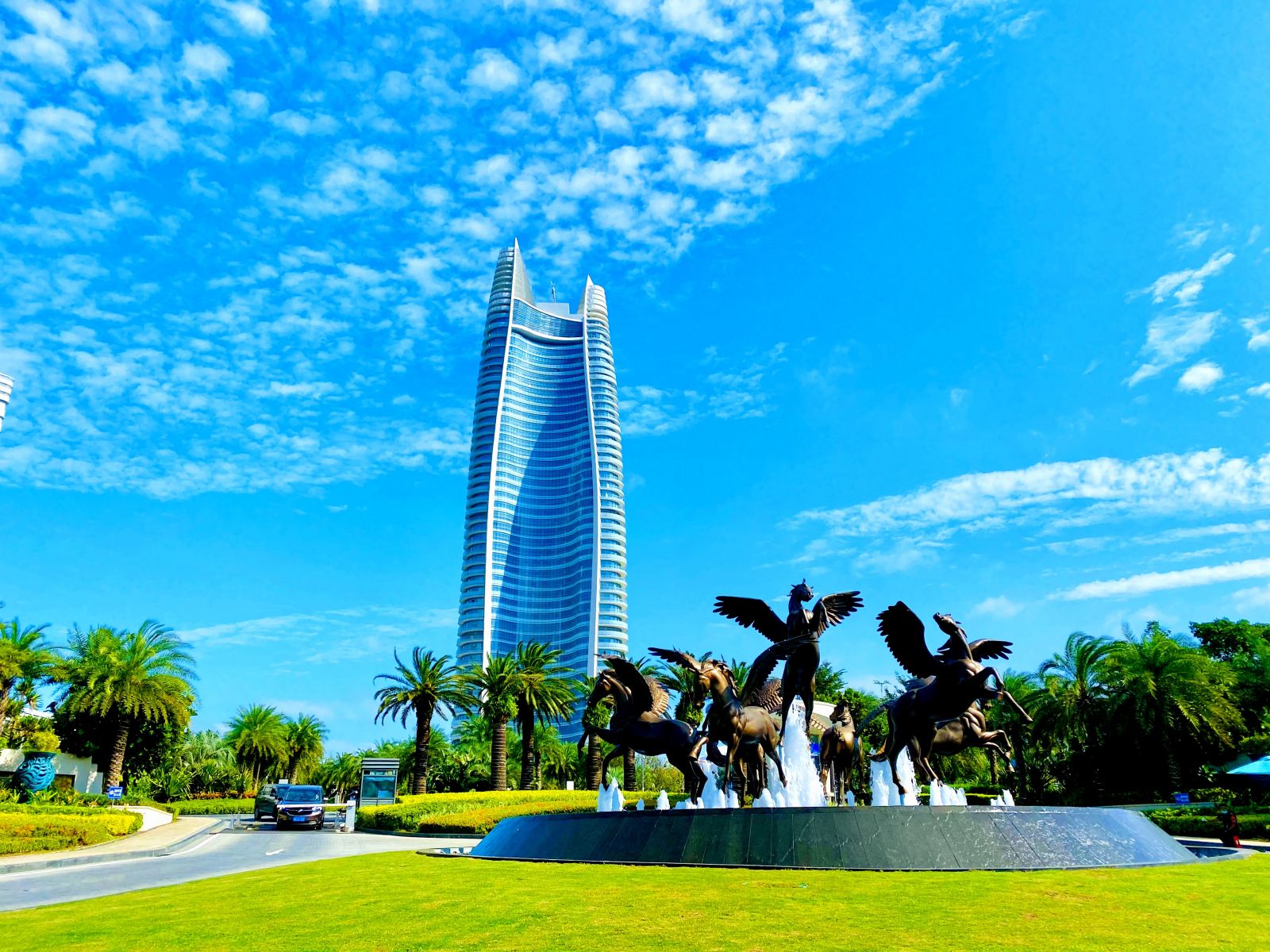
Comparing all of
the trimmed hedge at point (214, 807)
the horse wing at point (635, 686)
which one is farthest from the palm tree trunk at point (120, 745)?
the horse wing at point (635, 686)

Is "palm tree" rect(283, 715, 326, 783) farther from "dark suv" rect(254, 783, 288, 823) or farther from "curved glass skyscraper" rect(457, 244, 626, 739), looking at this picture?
"curved glass skyscraper" rect(457, 244, 626, 739)

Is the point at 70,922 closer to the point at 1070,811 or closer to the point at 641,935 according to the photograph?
the point at 641,935

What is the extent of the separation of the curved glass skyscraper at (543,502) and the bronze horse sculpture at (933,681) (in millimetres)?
140418

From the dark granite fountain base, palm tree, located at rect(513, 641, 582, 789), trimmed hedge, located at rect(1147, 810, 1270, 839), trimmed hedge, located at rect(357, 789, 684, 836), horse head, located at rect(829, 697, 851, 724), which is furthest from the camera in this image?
palm tree, located at rect(513, 641, 582, 789)

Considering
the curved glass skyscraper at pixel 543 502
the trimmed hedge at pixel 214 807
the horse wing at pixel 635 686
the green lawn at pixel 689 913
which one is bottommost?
the trimmed hedge at pixel 214 807

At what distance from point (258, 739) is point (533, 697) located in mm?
38089

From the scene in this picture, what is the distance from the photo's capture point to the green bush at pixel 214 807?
211ft

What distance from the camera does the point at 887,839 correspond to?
1320cm

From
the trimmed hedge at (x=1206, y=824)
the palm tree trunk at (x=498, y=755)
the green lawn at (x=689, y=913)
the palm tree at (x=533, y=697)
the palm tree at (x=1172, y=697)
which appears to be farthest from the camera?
the palm tree at (x=533, y=697)

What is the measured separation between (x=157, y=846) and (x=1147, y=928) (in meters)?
30.4

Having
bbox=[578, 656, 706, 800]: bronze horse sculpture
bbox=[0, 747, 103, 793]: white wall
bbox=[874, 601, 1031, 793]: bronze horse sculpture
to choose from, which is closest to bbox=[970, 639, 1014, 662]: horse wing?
bbox=[874, 601, 1031, 793]: bronze horse sculpture

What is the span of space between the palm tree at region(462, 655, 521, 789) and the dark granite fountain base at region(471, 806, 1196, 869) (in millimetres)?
35004

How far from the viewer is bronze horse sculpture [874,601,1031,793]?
16.8m

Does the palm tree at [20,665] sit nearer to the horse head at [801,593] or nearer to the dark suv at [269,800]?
the dark suv at [269,800]
